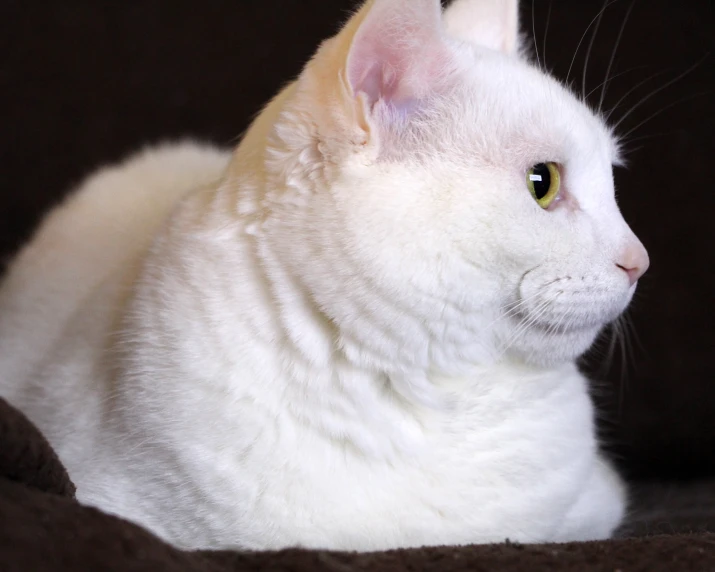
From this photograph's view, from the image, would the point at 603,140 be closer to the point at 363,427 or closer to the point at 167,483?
the point at 363,427

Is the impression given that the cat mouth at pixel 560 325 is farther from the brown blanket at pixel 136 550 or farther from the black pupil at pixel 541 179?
the brown blanket at pixel 136 550

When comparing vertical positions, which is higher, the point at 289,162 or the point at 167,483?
the point at 289,162

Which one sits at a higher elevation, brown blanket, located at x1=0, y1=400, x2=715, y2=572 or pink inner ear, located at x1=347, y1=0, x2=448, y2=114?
pink inner ear, located at x1=347, y1=0, x2=448, y2=114

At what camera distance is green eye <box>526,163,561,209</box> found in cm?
99

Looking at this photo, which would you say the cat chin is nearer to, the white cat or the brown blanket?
the white cat

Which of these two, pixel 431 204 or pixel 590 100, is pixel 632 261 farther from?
pixel 590 100

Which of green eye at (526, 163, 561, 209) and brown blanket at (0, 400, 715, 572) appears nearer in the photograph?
brown blanket at (0, 400, 715, 572)

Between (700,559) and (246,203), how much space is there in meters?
0.59

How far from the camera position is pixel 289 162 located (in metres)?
0.97

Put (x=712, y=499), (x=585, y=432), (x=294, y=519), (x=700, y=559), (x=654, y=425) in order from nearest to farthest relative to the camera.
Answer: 1. (x=700, y=559)
2. (x=294, y=519)
3. (x=585, y=432)
4. (x=712, y=499)
5. (x=654, y=425)

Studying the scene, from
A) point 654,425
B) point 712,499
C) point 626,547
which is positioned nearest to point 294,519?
point 626,547

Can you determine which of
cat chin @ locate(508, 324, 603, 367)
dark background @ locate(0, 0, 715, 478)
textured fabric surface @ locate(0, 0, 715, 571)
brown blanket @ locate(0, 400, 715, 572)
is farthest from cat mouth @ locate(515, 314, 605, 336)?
dark background @ locate(0, 0, 715, 478)

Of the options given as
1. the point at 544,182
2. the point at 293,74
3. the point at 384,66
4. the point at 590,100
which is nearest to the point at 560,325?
the point at 544,182

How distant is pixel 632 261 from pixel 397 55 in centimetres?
35
